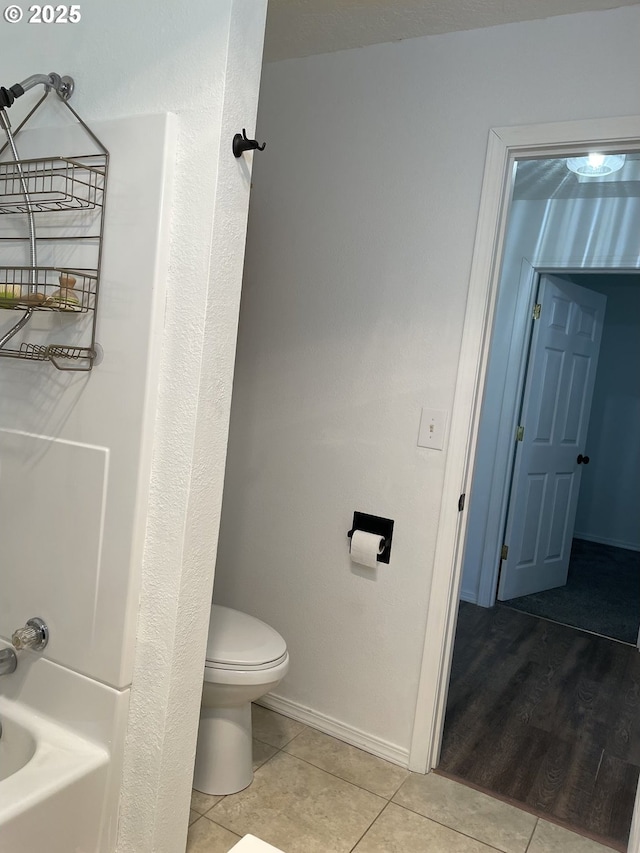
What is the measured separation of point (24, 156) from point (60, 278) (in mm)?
378

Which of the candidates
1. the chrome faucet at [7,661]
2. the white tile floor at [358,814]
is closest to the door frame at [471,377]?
the white tile floor at [358,814]

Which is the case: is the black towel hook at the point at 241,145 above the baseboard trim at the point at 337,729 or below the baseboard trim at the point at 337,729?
above

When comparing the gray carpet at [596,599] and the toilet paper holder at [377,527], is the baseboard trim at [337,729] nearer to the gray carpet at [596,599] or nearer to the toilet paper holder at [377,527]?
the toilet paper holder at [377,527]

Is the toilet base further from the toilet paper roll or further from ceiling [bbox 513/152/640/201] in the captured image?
ceiling [bbox 513/152/640/201]

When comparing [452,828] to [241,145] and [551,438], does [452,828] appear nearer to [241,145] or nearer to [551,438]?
[241,145]

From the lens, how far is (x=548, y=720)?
2791 mm

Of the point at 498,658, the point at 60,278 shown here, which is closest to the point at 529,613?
the point at 498,658

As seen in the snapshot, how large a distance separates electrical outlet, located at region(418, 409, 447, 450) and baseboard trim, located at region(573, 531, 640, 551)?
4533 mm

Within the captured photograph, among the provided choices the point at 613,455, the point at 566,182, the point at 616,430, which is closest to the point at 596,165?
the point at 566,182

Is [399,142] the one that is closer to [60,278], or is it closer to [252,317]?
[252,317]

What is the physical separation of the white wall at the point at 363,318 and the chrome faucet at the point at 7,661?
1132 mm

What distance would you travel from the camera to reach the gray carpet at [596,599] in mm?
3982

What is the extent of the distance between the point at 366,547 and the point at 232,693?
0.66m

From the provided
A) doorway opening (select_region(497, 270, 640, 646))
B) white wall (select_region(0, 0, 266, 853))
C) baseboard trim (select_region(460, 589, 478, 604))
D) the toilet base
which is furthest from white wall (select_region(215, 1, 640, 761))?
doorway opening (select_region(497, 270, 640, 646))
